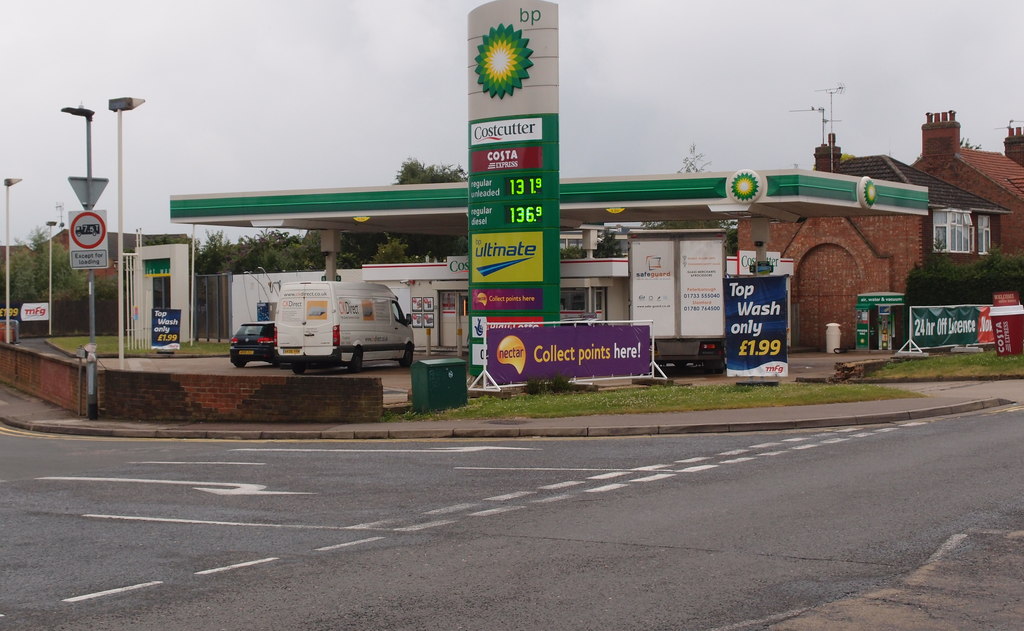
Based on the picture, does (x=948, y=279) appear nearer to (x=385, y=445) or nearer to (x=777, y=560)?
(x=385, y=445)

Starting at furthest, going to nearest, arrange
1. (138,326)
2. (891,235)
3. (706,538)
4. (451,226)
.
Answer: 1. (138,326)
2. (891,235)
3. (451,226)
4. (706,538)

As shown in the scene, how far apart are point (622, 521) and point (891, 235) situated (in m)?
35.8

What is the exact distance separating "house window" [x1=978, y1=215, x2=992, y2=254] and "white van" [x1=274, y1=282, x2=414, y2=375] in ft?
91.5

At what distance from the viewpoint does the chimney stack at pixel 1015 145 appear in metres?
58.3

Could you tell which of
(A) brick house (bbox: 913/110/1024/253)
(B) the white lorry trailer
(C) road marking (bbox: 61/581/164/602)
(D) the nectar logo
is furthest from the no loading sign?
(A) brick house (bbox: 913/110/1024/253)

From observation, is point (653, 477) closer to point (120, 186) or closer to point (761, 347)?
point (761, 347)

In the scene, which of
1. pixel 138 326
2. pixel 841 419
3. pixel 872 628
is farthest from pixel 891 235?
pixel 872 628

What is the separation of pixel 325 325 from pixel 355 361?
70.0 inches

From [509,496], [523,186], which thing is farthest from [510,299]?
[509,496]

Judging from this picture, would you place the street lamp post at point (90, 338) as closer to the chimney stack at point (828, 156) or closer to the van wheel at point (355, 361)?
the van wheel at point (355, 361)

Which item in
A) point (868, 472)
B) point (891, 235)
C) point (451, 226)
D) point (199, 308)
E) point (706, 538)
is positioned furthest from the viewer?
point (199, 308)

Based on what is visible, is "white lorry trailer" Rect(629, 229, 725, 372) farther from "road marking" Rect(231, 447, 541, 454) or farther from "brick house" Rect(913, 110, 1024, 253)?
"brick house" Rect(913, 110, 1024, 253)

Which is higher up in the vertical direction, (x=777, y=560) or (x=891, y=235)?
(x=891, y=235)

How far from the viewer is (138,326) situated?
4581 cm
